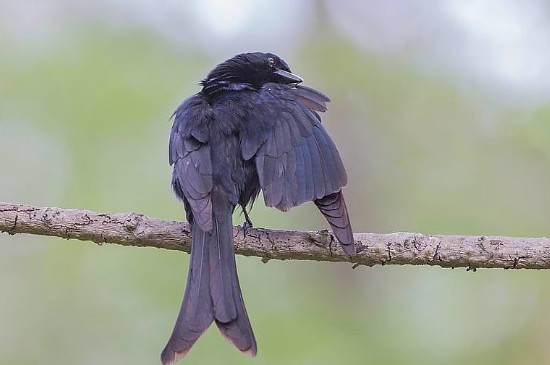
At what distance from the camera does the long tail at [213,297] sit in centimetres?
311

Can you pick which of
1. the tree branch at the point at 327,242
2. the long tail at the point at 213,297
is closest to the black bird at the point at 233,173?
the long tail at the point at 213,297

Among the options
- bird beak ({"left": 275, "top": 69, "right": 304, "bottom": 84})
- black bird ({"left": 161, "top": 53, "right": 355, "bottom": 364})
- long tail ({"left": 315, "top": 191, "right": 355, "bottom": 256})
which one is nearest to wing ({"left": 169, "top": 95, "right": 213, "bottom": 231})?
black bird ({"left": 161, "top": 53, "right": 355, "bottom": 364})

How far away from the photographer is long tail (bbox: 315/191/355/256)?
129 inches

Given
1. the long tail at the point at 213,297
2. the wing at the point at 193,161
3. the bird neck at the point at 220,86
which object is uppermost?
the bird neck at the point at 220,86

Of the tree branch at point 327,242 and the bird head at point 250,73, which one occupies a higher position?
the bird head at point 250,73

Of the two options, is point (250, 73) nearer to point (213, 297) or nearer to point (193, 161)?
point (193, 161)

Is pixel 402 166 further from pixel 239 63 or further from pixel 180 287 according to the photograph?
pixel 239 63

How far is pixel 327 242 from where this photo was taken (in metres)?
3.44

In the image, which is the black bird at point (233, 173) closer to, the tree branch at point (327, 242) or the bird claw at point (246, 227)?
the bird claw at point (246, 227)

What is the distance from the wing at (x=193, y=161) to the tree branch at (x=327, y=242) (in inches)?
8.5

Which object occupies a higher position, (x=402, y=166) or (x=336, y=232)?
(x=402, y=166)

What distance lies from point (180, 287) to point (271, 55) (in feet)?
7.90

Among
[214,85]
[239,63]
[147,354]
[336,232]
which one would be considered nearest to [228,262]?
[336,232]

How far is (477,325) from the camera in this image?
6.43 meters
